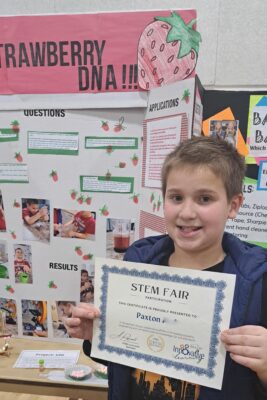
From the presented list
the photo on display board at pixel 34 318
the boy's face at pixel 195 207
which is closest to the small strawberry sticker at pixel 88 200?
the photo on display board at pixel 34 318

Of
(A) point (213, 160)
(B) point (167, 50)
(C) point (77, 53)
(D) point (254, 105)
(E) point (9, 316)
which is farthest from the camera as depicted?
(E) point (9, 316)

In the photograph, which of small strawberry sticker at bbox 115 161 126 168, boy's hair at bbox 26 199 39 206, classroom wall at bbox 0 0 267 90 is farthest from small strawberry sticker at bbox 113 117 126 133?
classroom wall at bbox 0 0 267 90

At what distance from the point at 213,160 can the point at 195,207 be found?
0.12m

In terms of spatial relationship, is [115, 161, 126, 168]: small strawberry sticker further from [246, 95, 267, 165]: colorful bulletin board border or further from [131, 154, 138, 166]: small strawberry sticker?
[246, 95, 267, 165]: colorful bulletin board border

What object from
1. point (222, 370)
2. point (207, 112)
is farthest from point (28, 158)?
point (222, 370)

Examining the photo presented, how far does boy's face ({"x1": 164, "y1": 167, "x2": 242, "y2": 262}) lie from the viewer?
78cm

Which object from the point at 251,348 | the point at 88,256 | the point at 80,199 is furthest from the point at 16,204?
the point at 251,348

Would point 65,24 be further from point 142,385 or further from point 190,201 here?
point 142,385

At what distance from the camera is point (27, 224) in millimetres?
1812

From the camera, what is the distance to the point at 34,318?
6.15ft

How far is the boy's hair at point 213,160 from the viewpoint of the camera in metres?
0.81

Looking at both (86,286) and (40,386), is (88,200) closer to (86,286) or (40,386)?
(86,286)

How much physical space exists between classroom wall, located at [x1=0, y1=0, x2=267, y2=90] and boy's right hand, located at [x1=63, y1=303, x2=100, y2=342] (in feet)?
5.11

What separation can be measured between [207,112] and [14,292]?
1.38 metres
